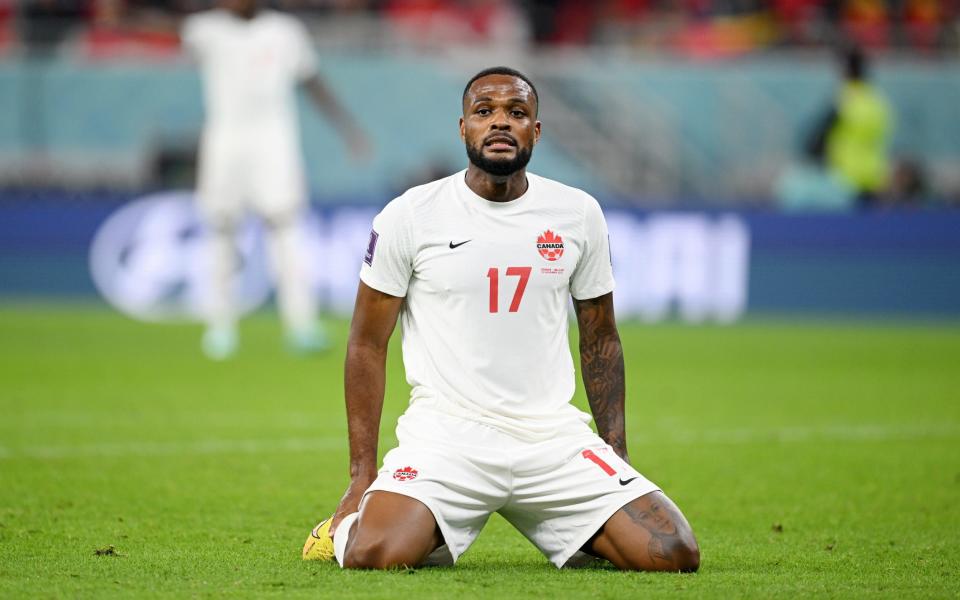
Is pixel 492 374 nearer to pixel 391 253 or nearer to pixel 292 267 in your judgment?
pixel 391 253

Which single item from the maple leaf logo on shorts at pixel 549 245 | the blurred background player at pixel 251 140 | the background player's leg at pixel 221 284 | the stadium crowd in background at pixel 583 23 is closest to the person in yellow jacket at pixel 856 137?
the stadium crowd in background at pixel 583 23

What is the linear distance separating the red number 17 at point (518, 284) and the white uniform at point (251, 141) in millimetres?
7776

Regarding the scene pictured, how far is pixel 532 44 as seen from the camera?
20875 mm

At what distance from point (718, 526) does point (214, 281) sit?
7.68 meters

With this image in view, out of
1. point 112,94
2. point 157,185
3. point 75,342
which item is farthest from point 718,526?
point 112,94

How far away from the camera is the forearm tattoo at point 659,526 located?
521 centimetres

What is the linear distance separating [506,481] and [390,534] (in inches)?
16.8

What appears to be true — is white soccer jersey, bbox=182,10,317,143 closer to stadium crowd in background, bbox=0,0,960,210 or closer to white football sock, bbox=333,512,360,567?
stadium crowd in background, bbox=0,0,960,210

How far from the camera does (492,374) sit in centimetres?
538

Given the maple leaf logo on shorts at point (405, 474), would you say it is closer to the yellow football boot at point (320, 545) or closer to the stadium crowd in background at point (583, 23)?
the yellow football boot at point (320, 545)

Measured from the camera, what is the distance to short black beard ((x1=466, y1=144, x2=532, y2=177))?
5.29 m

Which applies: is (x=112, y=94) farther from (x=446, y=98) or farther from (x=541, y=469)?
(x=541, y=469)

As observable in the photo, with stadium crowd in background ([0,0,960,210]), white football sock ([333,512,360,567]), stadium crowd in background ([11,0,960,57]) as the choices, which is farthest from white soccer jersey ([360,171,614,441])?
stadium crowd in background ([11,0,960,57])

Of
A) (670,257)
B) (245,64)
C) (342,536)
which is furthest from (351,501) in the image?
(670,257)
